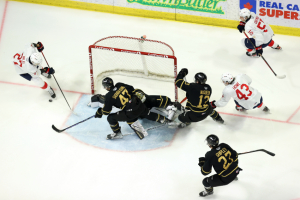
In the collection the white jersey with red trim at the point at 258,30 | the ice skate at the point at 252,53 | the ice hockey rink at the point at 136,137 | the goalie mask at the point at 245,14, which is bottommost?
the ice hockey rink at the point at 136,137

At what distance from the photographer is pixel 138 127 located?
17.2 feet

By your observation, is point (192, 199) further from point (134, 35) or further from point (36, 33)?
point (36, 33)

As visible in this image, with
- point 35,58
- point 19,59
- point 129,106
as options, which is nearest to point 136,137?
point 129,106

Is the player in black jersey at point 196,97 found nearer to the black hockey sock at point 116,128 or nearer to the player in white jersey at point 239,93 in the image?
the player in white jersey at point 239,93

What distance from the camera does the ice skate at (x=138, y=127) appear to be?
520 centimetres

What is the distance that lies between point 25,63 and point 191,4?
3.70 m

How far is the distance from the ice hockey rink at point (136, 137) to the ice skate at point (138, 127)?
0.12 m

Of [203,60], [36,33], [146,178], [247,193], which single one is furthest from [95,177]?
[36,33]

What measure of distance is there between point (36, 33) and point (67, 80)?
171 centimetres

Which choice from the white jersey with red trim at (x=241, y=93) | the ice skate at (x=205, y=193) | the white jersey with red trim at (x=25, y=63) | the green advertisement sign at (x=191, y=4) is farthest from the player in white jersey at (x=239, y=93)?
the white jersey with red trim at (x=25, y=63)

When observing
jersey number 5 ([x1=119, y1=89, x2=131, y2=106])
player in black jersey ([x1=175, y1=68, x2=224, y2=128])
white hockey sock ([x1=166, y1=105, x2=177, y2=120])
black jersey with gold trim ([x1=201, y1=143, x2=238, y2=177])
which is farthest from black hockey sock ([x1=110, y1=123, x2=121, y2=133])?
black jersey with gold trim ([x1=201, y1=143, x2=238, y2=177])

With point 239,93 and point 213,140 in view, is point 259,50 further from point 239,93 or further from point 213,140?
point 213,140

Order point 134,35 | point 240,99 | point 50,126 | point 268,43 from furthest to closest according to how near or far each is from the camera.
Result: point 134,35
point 268,43
point 50,126
point 240,99

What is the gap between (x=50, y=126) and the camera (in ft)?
18.2
